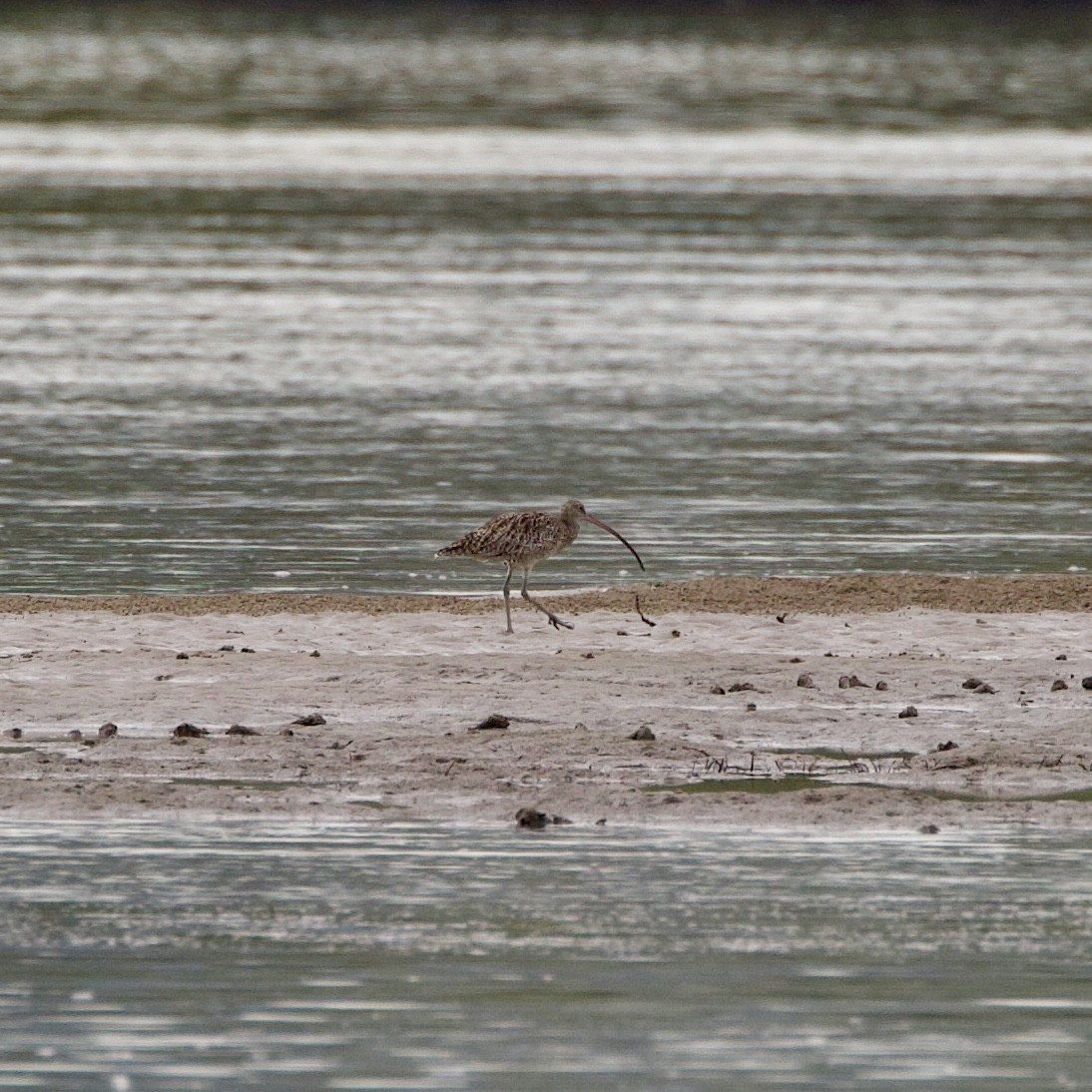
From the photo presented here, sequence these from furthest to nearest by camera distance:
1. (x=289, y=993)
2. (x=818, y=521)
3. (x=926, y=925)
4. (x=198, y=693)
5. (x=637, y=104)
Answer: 1. (x=637, y=104)
2. (x=818, y=521)
3. (x=198, y=693)
4. (x=926, y=925)
5. (x=289, y=993)

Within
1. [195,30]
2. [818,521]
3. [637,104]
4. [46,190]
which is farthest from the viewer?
[195,30]

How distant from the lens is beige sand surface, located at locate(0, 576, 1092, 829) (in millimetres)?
11805

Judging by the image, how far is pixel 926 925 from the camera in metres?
10.0

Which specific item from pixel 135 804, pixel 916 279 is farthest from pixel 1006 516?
pixel 916 279

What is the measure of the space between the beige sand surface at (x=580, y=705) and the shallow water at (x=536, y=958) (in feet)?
1.45

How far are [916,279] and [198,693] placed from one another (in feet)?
89.6

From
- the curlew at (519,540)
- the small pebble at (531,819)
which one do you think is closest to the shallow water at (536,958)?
the small pebble at (531,819)

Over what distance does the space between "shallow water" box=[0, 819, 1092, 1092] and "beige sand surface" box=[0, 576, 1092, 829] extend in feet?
1.45

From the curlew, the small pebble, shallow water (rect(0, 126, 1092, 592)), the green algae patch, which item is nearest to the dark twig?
the curlew

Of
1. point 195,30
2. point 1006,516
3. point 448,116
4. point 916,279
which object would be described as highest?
point 195,30

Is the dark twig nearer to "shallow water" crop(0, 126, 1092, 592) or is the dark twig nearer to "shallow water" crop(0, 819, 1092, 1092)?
"shallow water" crop(0, 126, 1092, 592)

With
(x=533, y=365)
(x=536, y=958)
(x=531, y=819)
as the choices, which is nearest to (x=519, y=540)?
(x=531, y=819)

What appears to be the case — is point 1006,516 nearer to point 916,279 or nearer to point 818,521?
point 818,521

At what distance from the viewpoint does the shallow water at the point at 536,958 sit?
8.45 m
